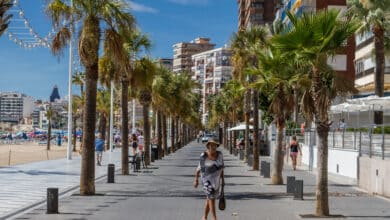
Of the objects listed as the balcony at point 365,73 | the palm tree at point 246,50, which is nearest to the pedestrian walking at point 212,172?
the palm tree at point 246,50

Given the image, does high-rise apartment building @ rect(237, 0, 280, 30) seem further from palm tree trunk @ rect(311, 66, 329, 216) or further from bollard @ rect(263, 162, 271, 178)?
palm tree trunk @ rect(311, 66, 329, 216)

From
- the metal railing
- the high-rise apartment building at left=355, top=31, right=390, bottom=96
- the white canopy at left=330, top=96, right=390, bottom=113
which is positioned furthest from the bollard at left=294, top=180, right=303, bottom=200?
the high-rise apartment building at left=355, top=31, right=390, bottom=96

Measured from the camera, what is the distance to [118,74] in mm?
30688

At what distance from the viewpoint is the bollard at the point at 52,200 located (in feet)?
50.3

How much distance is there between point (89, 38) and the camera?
20.1 meters

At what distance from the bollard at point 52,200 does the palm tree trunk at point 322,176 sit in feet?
18.3

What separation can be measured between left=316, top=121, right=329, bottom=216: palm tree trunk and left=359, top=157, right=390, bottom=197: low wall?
207 inches

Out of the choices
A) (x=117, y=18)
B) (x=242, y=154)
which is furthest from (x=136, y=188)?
(x=242, y=154)

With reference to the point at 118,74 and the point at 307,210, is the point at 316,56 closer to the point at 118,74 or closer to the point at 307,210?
the point at 307,210

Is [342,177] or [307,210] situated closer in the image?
[307,210]

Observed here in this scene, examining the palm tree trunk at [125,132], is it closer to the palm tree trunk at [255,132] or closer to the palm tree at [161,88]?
the palm tree trunk at [255,132]

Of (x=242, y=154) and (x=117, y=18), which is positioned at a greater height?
(x=117, y=18)

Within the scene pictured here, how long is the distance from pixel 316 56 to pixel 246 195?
668 centimetres

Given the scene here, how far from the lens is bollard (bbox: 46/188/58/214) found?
15344 millimetres
